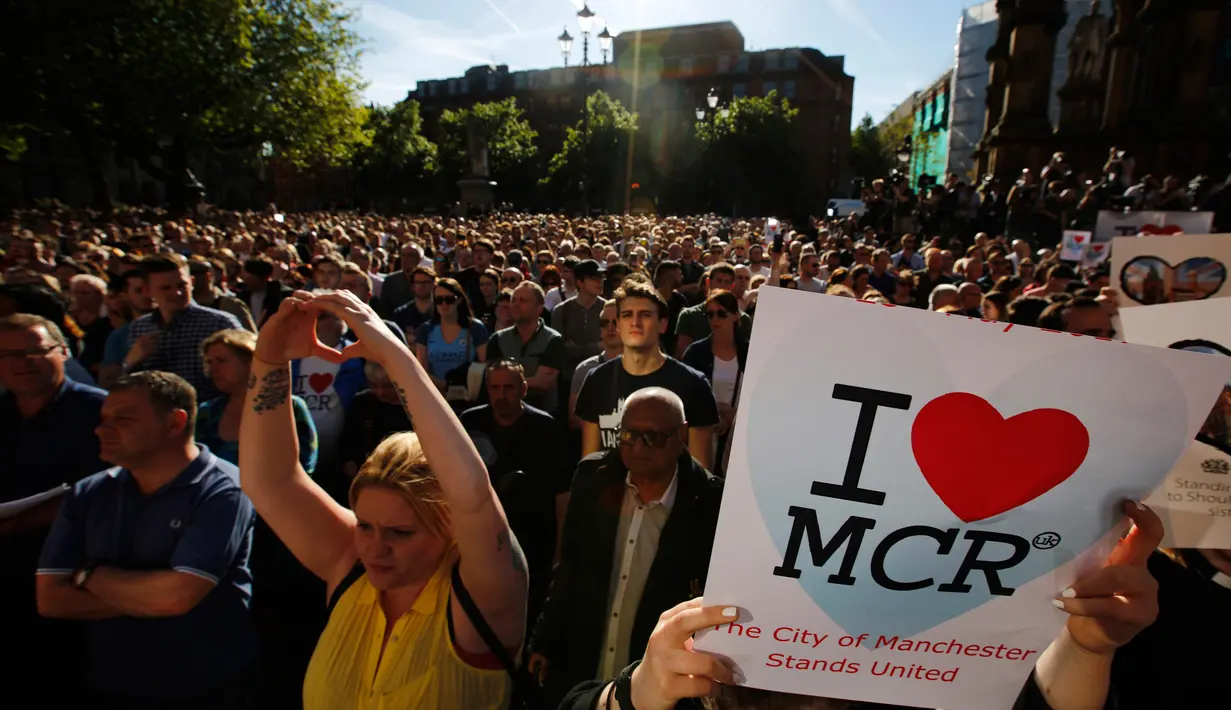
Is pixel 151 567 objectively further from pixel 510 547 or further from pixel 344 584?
pixel 510 547

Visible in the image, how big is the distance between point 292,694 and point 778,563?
10.3 feet

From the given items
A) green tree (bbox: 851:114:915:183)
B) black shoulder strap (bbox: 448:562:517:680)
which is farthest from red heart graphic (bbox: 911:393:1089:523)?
green tree (bbox: 851:114:915:183)

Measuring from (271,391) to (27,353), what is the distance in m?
1.92

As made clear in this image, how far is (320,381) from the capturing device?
4.39 meters

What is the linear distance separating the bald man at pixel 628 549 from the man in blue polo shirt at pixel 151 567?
3.69 ft

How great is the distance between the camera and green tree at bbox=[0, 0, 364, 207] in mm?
21859

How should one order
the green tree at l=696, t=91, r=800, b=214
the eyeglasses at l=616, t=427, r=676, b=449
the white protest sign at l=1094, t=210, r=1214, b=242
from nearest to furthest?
the eyeglasses at l=616, t=427, r=676, b=449
the white protest sign at l=1094, t=210, r=1214, b=242
the green tree at l=696, t=91, r=800, b=214

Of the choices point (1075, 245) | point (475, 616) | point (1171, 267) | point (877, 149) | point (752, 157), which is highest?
point (877, 149)

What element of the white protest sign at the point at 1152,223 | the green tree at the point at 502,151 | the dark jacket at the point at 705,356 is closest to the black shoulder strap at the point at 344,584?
the dark jacket at the point at 705,356

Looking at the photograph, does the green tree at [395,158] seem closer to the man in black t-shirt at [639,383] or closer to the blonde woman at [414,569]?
the man in black t-shirt at [639,383]

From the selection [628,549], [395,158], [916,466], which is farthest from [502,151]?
[916,466]

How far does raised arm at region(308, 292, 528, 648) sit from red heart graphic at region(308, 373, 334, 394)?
2819 millimetres

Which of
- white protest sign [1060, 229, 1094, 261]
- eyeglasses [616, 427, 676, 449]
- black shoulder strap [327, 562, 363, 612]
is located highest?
white protest sign [1060, 229, 1094, 261]

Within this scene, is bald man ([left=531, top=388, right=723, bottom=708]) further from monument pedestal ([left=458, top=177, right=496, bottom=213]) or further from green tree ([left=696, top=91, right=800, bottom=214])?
green tree ([left=696, top=91, right=800, bottom=214])
